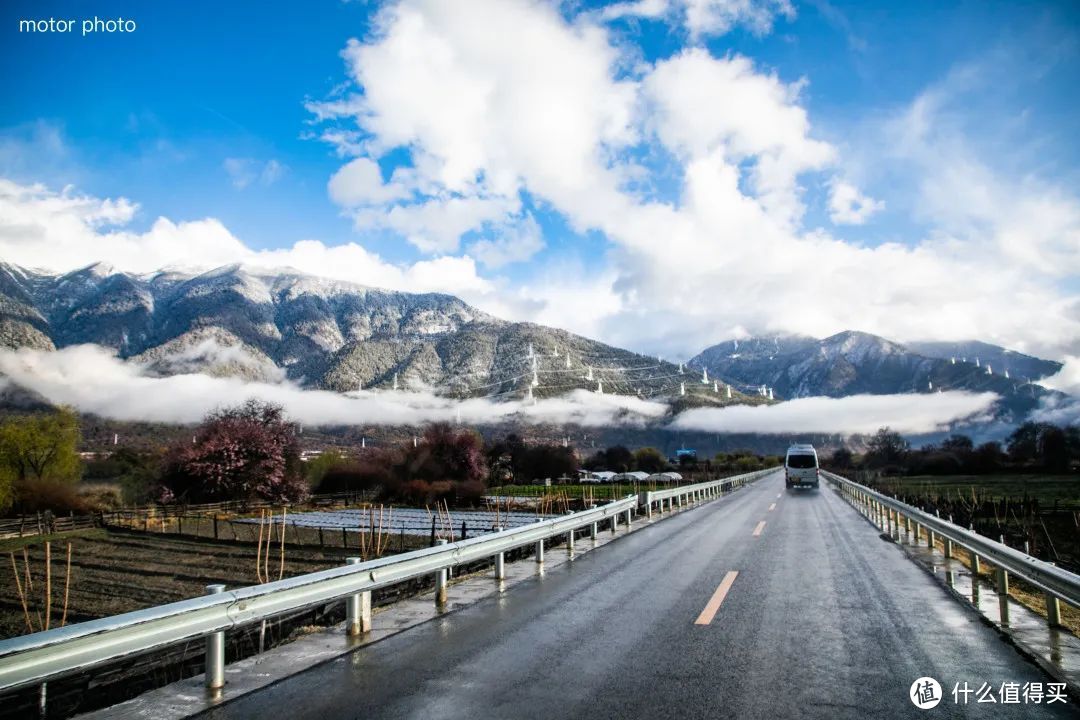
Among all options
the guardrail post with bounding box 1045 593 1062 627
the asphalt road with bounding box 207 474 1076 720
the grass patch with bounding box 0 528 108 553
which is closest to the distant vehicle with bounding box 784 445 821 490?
the asphalt road with bounding box 207 474 1076 720

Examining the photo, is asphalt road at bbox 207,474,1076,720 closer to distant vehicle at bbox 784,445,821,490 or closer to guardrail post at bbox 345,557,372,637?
guardrail post at bbox 345,557,372,637

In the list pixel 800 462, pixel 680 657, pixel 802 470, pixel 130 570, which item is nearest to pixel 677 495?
pixel 130 570

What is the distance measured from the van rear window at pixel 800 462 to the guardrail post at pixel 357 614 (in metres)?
46.6

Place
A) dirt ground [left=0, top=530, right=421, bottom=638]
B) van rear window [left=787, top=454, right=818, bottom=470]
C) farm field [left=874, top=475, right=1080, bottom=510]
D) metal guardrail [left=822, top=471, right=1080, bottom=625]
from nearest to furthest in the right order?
metal guardrail [left=822, top=471, right=1080, bottom=625], dirt ground [left=0, top=530, right=421, bottom=638], farm field [left=874, top=475, right=1080, bottom=510], van rear window [left=787, top=454, right=818, bottom=470]

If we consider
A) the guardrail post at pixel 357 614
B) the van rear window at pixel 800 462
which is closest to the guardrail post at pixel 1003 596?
the guardrail post at pixel 357 614

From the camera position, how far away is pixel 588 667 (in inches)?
227

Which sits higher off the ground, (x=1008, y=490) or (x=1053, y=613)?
(x=1053, y=613)

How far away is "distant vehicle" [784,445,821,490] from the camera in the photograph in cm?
4809

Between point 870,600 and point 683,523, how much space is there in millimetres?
12227

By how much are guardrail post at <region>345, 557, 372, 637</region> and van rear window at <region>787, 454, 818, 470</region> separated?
153 feet

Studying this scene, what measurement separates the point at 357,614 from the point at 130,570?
84.5 feet

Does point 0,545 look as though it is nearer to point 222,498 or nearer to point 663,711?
point 222,498

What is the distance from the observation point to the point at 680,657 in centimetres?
604

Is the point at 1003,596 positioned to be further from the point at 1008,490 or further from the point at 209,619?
the point at 1008,490
